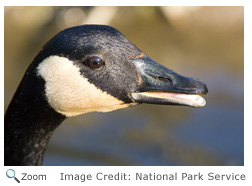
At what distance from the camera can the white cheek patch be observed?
123 inches

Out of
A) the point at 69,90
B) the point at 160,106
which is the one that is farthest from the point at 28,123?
the point at 160,106

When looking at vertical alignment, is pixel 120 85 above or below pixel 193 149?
below

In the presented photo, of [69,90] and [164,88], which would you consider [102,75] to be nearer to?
[69,90]

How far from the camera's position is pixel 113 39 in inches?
126

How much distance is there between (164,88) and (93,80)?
1.73ft

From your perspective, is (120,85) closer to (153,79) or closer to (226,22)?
(153,79)

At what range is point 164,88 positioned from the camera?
3.14m

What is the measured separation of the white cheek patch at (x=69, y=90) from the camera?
10.3 ft

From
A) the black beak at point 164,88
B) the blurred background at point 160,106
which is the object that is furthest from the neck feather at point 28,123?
the blurred background at point 160,106

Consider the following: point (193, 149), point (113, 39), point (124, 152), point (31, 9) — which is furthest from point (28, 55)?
point (113, 39)

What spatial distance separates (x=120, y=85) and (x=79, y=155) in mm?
4310

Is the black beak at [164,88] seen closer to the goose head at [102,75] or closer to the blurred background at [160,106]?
the goose head at [102,75]
